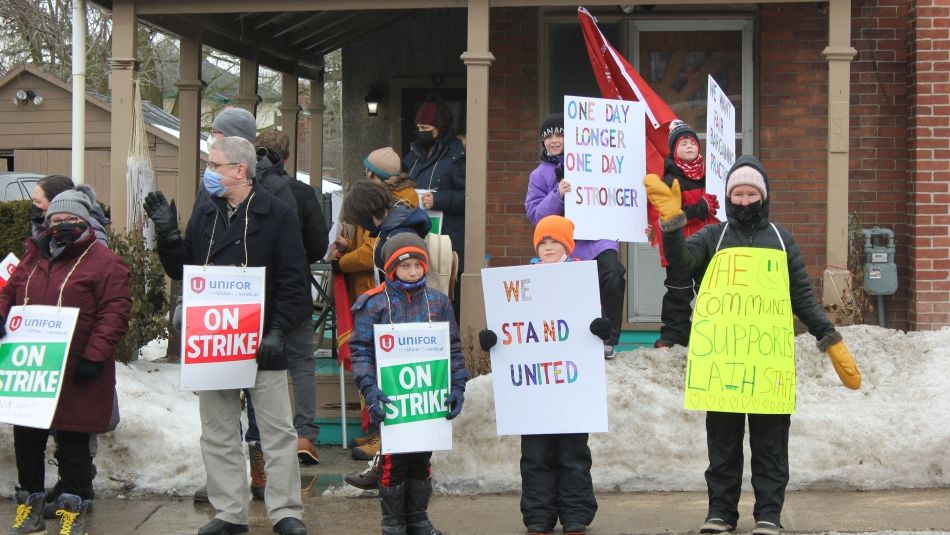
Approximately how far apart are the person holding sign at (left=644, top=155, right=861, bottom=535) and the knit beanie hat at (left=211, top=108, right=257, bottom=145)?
7.42ft

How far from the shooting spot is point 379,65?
44.7ft

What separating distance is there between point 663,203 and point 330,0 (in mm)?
3301

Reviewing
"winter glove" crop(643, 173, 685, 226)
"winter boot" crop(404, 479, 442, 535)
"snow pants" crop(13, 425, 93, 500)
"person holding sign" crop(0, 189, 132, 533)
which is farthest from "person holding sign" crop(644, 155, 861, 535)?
"snow pants" crop(13, 425, 93, 500)

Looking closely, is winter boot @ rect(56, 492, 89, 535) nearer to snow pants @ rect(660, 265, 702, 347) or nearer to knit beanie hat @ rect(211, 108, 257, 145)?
knit beanie hat @ rect(211, 108, 257, 145)

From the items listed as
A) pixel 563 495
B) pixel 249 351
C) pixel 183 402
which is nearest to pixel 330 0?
pixel 183 402

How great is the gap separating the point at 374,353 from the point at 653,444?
2.17 metres

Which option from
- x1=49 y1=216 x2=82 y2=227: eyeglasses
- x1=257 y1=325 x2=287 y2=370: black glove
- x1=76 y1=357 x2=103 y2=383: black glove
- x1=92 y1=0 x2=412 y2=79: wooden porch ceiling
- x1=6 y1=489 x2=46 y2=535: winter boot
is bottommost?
x1=6 y1=489 x2=46 y2=535: winter boot

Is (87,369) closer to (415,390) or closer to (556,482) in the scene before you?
(415,390)

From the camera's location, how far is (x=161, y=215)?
5844 millimetres

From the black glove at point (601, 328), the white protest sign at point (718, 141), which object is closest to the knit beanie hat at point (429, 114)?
the white protest sign at point (718, 141)

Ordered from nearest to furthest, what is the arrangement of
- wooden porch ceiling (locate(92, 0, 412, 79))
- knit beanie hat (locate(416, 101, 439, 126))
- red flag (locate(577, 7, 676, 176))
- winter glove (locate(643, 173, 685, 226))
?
winter glove (locate(643, 173, 685, 226))
red flag (locate(577, 7, 676, 176))
knit beanie hat (locate(416, 101, 439, 126))
wooden porch ceiling (locate(92, 0, 412, 79))

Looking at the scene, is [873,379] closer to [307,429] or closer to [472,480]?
[472,480]

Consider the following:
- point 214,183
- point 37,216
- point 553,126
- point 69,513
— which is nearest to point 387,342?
point 214,183

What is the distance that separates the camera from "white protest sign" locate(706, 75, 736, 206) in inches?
304
